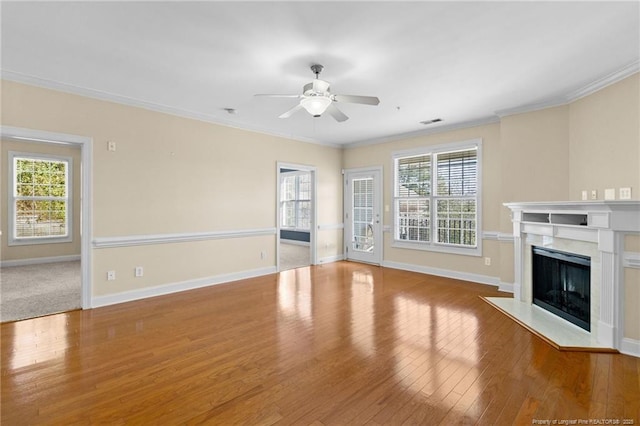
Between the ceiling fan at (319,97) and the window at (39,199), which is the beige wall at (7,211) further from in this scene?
the ceiling fan at (319,97)

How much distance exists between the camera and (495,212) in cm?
503

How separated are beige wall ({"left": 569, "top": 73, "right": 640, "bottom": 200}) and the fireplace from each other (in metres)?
0.85

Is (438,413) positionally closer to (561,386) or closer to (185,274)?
(561,386)

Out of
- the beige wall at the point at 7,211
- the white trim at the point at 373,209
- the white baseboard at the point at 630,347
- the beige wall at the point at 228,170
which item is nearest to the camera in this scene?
the white baseboard at the point at 630,347

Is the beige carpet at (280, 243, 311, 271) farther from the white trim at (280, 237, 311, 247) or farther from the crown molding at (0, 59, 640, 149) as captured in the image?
the crown molding at (0, 59, 640, 149)

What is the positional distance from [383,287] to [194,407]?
11.4 feet

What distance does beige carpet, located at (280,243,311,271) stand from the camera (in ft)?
22.2

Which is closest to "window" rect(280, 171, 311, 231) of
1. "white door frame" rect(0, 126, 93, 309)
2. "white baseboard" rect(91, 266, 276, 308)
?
"white baseboard" rect(91, 266, 276, 308)

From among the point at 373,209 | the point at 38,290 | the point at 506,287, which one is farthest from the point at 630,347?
the point at 38,290

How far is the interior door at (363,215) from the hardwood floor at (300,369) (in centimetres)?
285

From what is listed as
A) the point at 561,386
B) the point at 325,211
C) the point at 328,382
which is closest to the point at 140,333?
the point at 328,382

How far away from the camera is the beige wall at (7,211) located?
6.29m

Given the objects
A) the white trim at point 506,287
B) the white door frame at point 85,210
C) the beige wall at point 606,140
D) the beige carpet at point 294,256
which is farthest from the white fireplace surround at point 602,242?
the white door frame at point 85,210

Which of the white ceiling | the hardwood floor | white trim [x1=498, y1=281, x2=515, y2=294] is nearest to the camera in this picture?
the hardwood floor
